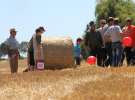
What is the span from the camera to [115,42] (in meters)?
20.7

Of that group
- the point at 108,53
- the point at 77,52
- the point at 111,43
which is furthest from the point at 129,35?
the point at 77,52

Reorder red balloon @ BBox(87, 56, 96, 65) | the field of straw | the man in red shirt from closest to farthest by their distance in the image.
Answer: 1. the field of straw
2. the man in red shirt
3. red balloon @ BBox(87, 56, 96, 65)

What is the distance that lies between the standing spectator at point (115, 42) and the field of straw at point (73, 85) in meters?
3.15

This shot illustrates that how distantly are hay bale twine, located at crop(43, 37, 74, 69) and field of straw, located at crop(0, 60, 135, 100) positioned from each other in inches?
Result: 194

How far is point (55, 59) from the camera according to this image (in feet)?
73.5

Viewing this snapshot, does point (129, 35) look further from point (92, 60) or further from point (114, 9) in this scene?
point (114, 9)

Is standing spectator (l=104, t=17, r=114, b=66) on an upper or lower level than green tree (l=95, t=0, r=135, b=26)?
lower

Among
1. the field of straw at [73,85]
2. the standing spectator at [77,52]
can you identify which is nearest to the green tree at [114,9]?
the standing spectator at [77,52]

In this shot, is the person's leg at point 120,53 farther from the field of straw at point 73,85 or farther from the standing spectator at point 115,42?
the field of straw at point 73,85

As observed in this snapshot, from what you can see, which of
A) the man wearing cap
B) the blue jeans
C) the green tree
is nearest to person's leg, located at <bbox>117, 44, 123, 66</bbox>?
the blue jeans

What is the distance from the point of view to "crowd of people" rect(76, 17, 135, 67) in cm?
2056

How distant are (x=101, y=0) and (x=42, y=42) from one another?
141 ft

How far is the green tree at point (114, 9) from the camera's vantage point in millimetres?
61325

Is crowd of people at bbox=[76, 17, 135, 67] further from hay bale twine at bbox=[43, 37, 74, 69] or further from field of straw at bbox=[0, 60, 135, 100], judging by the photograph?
field of straw at bbox=[0, 60, 135, 100]
